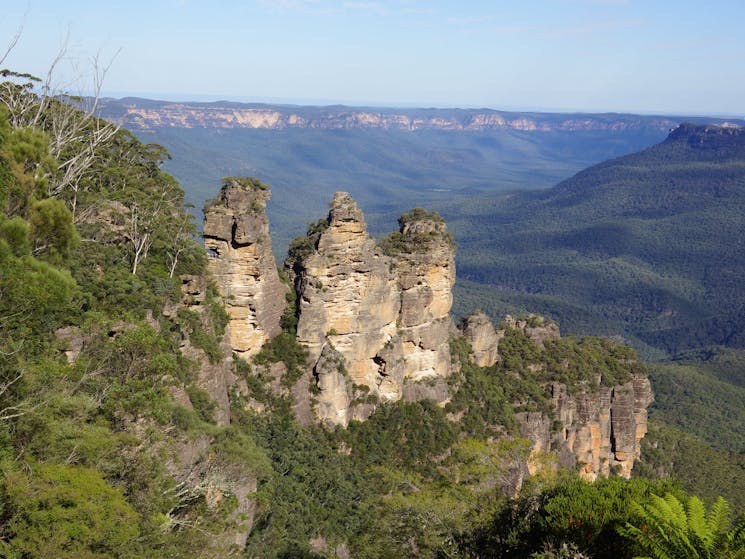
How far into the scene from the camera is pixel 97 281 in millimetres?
21312

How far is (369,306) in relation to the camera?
114ft

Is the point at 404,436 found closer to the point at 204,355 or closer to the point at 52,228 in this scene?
the point at 204,355

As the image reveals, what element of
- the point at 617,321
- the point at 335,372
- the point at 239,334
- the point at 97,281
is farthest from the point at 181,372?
the point at 617,321

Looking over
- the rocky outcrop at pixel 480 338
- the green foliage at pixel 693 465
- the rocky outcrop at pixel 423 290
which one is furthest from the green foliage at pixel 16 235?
the green foliage at pixel 693 465

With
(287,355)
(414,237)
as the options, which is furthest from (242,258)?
(414,237)

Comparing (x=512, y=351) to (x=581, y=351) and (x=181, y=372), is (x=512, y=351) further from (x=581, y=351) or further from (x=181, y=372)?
(x=181, y=372)

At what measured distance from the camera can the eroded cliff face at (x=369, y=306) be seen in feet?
109

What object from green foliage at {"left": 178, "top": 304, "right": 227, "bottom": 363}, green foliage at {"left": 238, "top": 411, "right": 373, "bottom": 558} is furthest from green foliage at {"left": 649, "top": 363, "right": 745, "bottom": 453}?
green foliage at {"left": 178, "top": 304, "right": 227, "bottom": 363}

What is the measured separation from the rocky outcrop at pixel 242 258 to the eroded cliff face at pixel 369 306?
2.19 metres

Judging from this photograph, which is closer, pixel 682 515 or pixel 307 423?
pixel 682 515

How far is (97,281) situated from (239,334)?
37.4 ft

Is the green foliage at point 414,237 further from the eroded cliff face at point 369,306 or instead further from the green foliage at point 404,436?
the green foliage at point 404,436

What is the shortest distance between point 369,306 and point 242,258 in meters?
7.35

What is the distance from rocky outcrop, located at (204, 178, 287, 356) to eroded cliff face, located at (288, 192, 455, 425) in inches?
86.4
